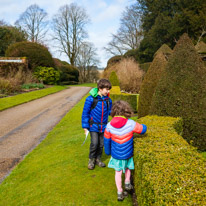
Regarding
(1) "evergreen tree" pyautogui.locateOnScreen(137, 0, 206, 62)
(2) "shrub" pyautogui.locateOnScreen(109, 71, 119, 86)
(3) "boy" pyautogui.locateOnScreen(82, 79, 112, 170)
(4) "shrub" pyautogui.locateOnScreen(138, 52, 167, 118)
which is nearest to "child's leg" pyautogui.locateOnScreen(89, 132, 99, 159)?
(3) "boy" pyautogui.locateOnScreen(82, 79, 112, 170)

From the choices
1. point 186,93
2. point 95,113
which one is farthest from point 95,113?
point 186,93

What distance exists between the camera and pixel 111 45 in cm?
3712

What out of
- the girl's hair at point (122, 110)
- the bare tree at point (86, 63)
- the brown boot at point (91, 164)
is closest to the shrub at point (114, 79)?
the brown boot at point (91, 164)

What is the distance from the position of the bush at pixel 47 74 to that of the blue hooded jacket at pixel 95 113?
20.2 m

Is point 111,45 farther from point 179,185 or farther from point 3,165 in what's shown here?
point 179,185

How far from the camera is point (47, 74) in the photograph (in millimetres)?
23297

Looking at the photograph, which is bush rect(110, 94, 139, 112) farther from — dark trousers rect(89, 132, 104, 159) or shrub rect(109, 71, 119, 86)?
dark trousers rect(89, 132, 104, 159)

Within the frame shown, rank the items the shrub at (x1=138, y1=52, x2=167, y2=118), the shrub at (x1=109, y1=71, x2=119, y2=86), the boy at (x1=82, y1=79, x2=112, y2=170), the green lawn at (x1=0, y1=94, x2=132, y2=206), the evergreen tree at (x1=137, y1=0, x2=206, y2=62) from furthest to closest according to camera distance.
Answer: the evergreen tree at (x1=137, y1=0, x2=206, y2=62) → the shrub at (x1=109, y1=71, x2=119, y2=86) → the shrub at (x1=138, y1=52, x2=167, y2=118) → the boy at (x1=82, y1=79, x2=112, y2=170) → the green lawn at (x1=0, y1=94, x2=132, y2=206)

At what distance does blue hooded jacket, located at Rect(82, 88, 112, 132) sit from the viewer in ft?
11.6

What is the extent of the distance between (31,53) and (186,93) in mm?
22717

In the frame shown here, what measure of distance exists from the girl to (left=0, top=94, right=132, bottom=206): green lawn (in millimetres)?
459

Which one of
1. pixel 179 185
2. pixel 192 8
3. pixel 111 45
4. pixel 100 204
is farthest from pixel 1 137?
pixel 111 45

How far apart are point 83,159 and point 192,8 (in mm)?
21051

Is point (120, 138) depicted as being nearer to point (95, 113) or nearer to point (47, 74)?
point (95, 113)
